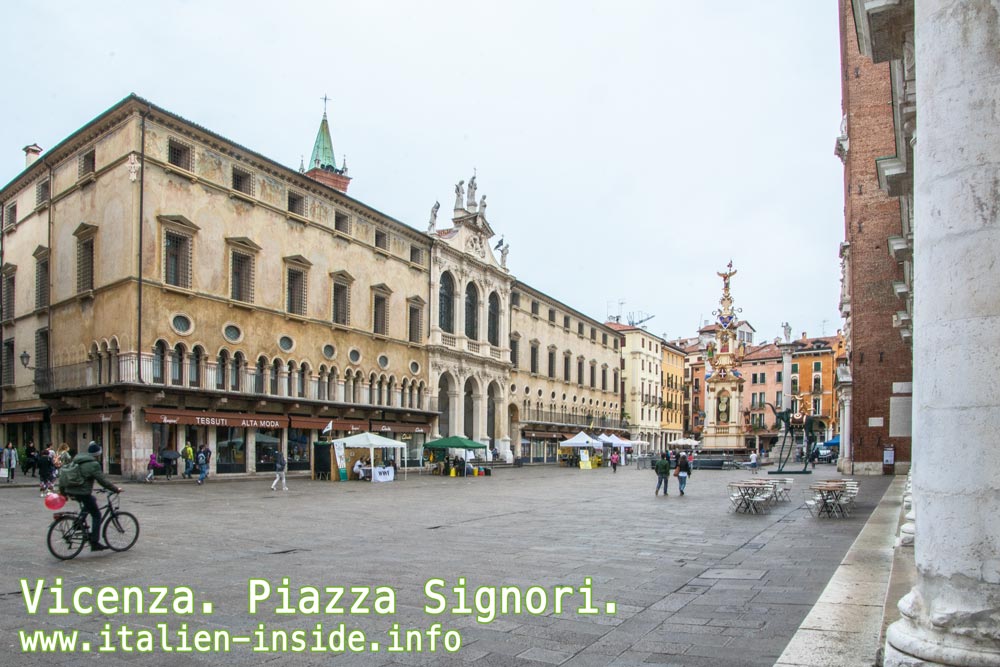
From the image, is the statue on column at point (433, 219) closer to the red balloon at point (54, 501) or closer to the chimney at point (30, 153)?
the chimney at point (30, 153)

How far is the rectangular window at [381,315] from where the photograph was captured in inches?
1788

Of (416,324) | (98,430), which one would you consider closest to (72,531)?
(98,430)

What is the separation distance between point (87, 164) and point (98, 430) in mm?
10957

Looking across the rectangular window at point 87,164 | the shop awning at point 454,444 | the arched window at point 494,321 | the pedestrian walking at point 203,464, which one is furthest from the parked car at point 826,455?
the rectangular window at point 87,164

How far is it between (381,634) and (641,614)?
99.1 inches

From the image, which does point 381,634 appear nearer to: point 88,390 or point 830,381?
point 88,390

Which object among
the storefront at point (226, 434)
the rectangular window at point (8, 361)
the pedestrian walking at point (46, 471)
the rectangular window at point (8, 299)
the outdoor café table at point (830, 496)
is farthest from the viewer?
the rectangular window at point (8, 299)

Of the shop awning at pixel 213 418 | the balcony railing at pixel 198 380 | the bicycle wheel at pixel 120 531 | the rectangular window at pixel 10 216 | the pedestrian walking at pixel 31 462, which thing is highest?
the rectangular window at pixel 10 216

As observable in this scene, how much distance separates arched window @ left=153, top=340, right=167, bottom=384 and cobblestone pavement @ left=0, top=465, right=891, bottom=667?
1055cm

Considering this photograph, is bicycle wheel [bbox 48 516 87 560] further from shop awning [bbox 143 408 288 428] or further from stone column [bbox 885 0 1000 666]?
shop awning [bbox 143 408 288 428]

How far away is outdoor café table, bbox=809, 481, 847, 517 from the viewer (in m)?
18.0

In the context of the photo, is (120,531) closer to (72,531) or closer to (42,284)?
(72,531)

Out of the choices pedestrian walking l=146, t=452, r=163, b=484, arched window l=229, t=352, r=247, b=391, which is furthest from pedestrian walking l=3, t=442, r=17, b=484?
arched window l=229, t=352, r=247, b=391

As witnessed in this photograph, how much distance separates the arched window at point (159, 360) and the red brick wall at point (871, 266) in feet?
96.1
